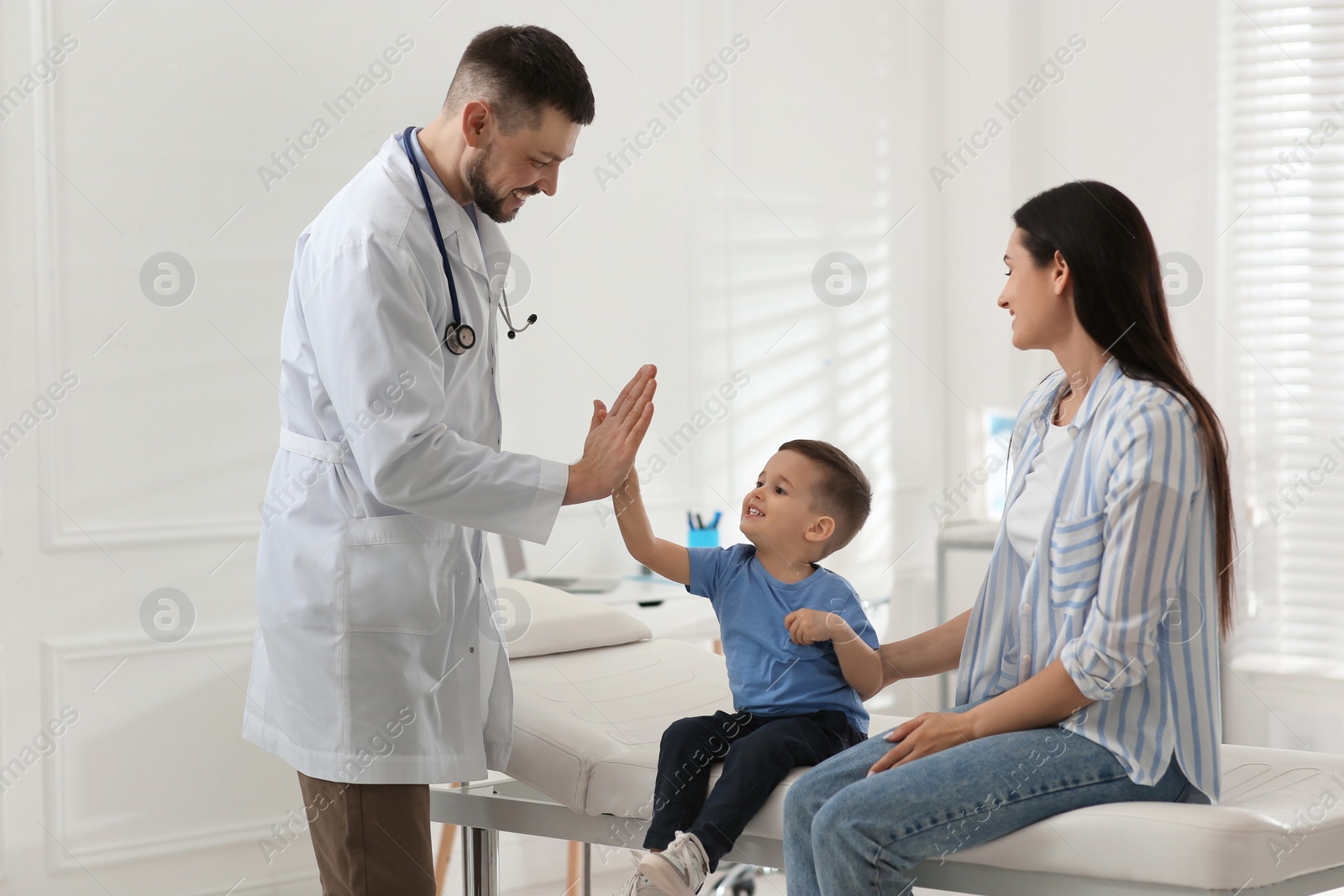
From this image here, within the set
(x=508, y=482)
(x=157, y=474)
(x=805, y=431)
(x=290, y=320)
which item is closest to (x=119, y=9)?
(x=157, y=474)

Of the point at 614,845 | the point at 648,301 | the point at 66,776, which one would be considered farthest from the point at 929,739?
the point at 648,301

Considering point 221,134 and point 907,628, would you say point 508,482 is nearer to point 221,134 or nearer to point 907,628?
point 221,134

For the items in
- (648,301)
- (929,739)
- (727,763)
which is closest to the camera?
(929,739)

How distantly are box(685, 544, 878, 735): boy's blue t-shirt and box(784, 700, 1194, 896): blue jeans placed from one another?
0.31 metres

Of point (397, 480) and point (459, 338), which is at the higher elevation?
point (459, 338)

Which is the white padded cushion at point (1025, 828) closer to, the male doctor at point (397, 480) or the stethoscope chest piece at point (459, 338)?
the male doctor at point (397, 480)

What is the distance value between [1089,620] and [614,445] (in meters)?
0.66

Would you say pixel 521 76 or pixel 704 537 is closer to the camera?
pixel 521 76

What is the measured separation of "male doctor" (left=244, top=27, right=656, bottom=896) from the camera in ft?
5.17

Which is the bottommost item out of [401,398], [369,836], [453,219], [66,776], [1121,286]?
[66,776]

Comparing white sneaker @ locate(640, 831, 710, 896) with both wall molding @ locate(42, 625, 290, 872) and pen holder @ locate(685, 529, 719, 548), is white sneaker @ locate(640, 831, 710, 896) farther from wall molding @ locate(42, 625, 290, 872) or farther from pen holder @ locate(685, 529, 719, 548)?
pen holder @ locate(685, 529, 719, 548)

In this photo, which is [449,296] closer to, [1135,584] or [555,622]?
[555,622]

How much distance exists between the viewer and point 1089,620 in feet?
5.03

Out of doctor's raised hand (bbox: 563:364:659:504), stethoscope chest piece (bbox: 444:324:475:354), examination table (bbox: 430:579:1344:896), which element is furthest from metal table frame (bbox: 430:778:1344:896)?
stethoscope chest piece (bbox: 444:324:475:354)
